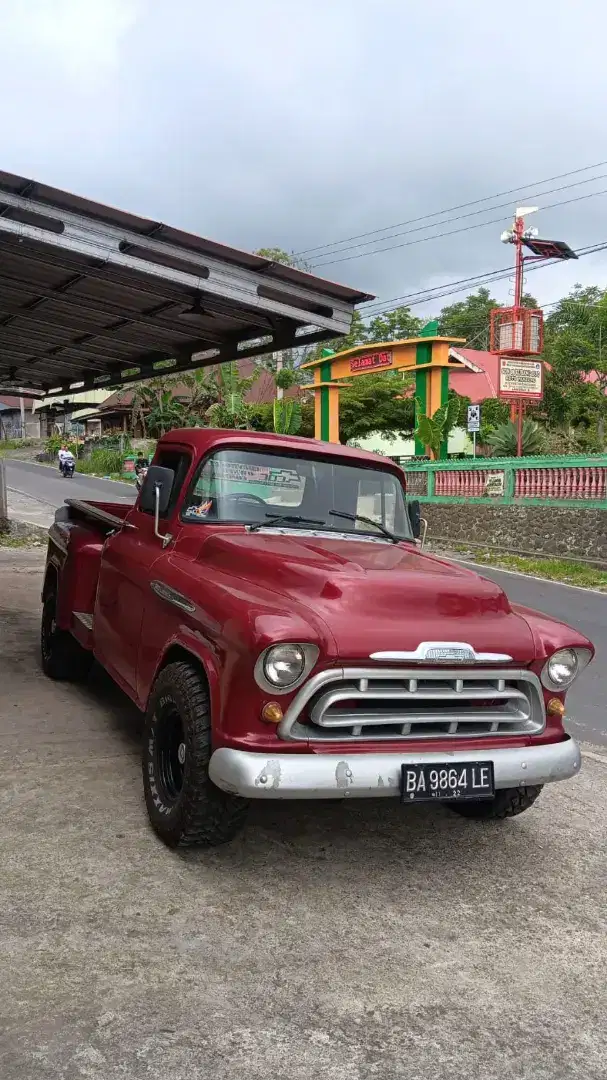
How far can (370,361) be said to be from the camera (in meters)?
26.2

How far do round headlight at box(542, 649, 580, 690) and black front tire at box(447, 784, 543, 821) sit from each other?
19.1 inches

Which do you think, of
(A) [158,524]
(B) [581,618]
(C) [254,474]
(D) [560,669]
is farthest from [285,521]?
(B) [581,618]

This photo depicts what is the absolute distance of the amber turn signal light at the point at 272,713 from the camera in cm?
314

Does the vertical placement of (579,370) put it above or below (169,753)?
above

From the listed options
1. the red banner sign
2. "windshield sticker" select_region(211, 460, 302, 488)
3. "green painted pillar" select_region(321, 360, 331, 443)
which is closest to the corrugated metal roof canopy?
"windshield sticker" select_region(211, 460, 302, 488)

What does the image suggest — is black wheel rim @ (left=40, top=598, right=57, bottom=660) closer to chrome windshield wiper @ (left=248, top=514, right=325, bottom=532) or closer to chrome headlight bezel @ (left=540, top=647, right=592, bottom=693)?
chrome windshield wiper @ (left=248, top=514, right=325, bottom=532)

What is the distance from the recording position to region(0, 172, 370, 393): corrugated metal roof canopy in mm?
5535

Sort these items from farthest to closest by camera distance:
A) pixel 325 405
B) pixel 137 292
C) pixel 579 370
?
pixel 579 370, pixel 325 405, pixel 137 292

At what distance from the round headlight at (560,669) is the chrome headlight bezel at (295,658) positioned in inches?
43.3

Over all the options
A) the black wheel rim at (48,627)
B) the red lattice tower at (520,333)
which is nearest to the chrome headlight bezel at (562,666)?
the black wheel rim at (48,627)

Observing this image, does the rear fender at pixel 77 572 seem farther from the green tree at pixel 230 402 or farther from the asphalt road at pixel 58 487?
the green tree at pixel 230 402

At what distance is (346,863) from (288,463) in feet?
6.88

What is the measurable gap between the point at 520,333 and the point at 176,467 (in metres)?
22.9

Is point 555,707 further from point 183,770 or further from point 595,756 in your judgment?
point 595,756
